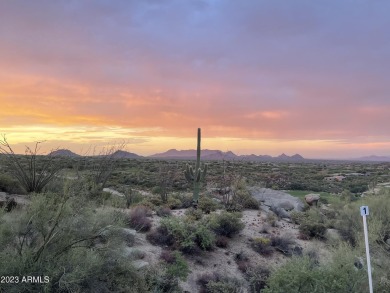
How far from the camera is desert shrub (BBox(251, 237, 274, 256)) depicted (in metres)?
14.5

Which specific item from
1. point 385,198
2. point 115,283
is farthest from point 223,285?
point 385,198

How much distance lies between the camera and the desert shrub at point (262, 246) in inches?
572

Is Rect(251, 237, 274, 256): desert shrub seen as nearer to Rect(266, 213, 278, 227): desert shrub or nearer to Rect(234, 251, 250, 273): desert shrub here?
Rect(234, 251, 250, 273): desert shrub

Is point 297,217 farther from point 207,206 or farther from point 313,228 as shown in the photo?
point 207,206

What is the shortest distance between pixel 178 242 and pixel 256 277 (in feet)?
9.97

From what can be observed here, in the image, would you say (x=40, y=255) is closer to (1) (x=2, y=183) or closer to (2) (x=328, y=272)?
(2) (x=328, y=272)

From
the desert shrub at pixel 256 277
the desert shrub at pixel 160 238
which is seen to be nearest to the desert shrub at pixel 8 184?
the desert shrub at pixel 160 238

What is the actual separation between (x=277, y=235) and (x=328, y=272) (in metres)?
8.14

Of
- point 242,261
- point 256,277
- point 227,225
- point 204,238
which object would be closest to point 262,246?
point 242,261

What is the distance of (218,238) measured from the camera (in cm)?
1484

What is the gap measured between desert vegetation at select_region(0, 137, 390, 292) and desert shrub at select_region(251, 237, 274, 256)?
4 cm

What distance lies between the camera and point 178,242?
1361cm

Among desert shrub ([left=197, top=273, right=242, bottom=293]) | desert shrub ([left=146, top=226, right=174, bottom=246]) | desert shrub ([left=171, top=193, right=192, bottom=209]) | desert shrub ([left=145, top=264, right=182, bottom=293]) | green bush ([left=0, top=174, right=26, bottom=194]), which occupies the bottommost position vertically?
desert shrub ([left=197, top=273, right=242, bottom=293])

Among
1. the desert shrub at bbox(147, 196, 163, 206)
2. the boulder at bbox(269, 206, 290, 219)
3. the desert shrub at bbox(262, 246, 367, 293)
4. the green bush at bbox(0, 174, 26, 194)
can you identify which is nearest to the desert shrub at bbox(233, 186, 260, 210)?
the boulder at bbox(269, 206, 290, 219)
